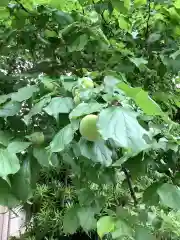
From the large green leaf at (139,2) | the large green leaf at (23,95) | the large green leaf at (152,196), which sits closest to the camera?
the large green leaf at (23,95)

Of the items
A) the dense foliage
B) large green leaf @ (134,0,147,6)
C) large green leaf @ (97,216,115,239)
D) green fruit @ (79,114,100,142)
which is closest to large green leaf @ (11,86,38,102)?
the dense foliage

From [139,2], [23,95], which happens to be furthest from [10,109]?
[139,2]

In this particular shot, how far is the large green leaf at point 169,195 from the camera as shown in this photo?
87 cm

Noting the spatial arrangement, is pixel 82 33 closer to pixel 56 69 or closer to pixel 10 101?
pixel 56 69

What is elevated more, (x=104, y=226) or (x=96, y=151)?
(x=96, y=151)

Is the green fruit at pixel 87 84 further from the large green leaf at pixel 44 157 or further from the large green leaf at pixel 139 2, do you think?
the large green leaf at pixel 139 2

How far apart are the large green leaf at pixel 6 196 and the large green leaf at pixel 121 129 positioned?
30 centimetres

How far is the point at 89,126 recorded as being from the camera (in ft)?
2.15

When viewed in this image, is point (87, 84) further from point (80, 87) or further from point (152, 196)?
point (152, 196)

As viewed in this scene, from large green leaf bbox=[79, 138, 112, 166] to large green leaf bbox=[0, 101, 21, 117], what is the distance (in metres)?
0.21

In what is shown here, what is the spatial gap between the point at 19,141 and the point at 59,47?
2.25ft

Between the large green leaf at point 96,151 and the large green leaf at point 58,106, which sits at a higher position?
the large green leaf at point 58,106

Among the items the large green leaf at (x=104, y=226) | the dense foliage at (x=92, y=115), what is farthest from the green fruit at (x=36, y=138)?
the large green leaf at (x=104, y=226)

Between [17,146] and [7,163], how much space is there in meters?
0.07
